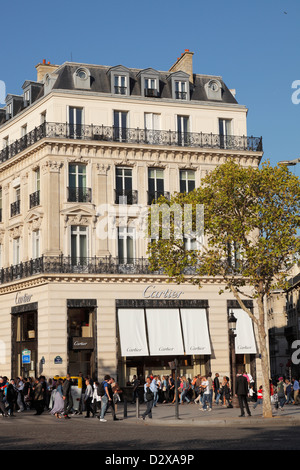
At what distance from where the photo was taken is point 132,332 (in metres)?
42.5

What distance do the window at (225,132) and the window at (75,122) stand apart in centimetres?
881

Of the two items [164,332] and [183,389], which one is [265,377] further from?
[164,332]

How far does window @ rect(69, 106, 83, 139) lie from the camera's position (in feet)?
144

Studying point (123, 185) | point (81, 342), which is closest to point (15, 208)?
point (123, 185)

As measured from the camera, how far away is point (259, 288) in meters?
30.0

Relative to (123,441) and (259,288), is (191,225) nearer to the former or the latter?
(259,288)

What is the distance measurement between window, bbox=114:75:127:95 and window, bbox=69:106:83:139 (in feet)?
9.30

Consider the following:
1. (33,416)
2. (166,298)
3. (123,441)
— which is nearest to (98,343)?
(166,298)

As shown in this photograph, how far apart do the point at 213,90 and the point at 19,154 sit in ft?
42.0

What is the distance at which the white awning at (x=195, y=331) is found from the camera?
4353 centimetres

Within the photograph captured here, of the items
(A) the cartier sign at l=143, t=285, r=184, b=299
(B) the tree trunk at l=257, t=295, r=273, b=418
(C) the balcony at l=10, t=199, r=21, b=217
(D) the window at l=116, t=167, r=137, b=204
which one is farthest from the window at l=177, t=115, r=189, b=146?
(B) the tree trunk at l=257, t=295, r=273, b=418

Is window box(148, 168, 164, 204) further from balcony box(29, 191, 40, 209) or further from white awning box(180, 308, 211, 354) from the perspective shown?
white awning box(180, 308, 211, 354)

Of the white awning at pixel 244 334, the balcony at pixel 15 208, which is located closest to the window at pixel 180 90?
the balcony at pixel 15 208

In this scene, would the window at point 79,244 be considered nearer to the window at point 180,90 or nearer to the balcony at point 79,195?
the balcony at point 79,195
